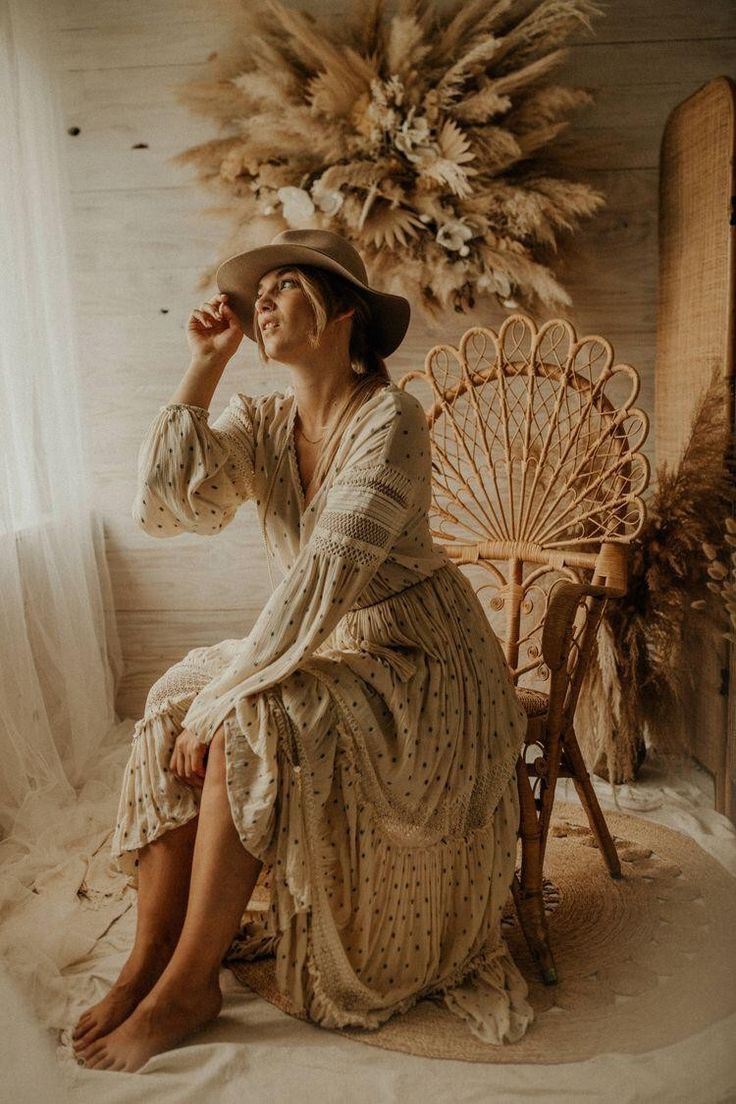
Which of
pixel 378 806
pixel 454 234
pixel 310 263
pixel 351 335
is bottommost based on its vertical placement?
pixel 378 806

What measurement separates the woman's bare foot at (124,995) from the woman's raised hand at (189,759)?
0.24 meters

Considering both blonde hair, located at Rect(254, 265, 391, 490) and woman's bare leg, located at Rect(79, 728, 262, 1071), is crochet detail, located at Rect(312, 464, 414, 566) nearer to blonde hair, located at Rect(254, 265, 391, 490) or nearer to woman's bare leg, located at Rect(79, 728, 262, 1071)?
blonde hair, located at Rect(254, 265, 391, 490)

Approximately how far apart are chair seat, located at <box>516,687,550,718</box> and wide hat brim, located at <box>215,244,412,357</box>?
667mm

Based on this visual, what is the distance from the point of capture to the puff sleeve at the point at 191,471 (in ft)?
4.82

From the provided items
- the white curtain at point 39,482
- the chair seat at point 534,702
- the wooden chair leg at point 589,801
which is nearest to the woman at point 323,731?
the chair seat at point 534,702

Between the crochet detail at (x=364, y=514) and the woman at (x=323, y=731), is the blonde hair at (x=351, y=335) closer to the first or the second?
the woman at (x=323, y=731)

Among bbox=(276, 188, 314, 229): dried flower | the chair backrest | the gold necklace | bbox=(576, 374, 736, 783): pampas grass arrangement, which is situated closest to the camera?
the gold necklace

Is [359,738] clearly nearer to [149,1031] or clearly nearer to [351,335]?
[149,1031]

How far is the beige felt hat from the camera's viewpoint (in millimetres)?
1449

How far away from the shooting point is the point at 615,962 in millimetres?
1516

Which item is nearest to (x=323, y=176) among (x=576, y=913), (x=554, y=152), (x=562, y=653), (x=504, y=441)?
(x=554, y=152)

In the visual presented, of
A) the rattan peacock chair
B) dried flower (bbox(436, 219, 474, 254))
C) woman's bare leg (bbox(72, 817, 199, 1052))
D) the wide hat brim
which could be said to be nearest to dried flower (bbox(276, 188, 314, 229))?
dried flower (bbox(436, 219, 474, 254))

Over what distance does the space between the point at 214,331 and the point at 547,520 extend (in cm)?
85

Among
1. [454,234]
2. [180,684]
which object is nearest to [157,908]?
[180,684]
